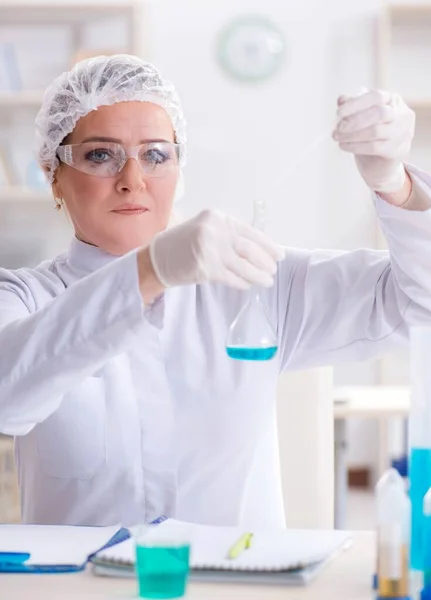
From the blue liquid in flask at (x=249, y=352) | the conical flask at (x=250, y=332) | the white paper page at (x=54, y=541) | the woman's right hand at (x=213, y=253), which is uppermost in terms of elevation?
the woman's right hand at (x=213, y=253)

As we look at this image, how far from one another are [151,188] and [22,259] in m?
3.04

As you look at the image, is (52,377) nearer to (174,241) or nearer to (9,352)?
(9,352)

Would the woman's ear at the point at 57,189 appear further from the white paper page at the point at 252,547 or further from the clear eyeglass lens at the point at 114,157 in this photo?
the white paper page at the point at 252,547

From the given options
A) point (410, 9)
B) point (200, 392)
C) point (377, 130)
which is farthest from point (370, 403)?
point (410, 9)

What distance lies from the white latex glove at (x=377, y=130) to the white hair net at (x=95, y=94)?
438mm

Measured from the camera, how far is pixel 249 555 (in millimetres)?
1137

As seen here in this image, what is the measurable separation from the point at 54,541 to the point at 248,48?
12.9 ft

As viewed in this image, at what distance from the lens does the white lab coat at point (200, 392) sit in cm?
Answer: 159

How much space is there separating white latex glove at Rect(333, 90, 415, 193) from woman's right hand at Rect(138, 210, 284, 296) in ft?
0.78

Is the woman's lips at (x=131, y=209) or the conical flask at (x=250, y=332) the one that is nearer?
the conical flask at (x=250, y=332)

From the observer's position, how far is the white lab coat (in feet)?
5.22

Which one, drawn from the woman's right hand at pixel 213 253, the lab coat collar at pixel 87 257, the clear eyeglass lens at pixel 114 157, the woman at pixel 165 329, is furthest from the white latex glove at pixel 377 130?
the lab coat collar at pixel 87 257

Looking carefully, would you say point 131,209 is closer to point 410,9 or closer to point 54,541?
point 54,541

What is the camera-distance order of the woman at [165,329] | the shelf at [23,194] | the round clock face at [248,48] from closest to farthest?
the woman at [165,329] < the shelf at [23,194] < the round clock face at [248,48]
